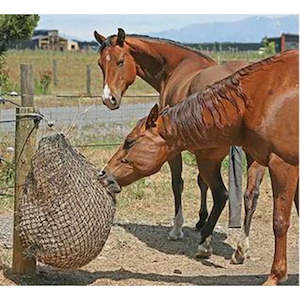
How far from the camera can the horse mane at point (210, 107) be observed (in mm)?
4719

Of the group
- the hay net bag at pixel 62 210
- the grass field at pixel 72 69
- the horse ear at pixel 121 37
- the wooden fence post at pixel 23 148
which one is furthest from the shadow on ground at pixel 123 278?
the grass field at pixel 72 69

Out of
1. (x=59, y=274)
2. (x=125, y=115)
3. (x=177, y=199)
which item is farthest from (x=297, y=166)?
(x=125, y=115)

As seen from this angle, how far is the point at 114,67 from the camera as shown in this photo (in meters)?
6.48

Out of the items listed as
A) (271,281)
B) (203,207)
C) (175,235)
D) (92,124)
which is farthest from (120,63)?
(92,124)

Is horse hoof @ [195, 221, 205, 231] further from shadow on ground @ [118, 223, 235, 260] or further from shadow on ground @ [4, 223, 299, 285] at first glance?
shadow on ground @ [4, 223, 299, 285]

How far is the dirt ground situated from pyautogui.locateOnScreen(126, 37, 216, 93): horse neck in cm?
149

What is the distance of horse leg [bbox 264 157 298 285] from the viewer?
14.9 ft

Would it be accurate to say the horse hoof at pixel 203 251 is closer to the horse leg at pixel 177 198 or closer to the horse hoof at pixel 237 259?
A: the horse hoof at pixel 237 259

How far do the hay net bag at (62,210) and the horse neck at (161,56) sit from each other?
2.14m

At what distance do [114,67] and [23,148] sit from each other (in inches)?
74.0

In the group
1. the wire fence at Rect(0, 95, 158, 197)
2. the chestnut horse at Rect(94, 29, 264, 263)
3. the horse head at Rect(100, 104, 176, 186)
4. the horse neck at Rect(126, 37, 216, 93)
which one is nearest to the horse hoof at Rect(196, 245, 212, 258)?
the chestnut horse at Rect(94, 29, 264, 263)

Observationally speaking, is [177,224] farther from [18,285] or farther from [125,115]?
[125,115]

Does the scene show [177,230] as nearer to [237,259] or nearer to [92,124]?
[237,259]
